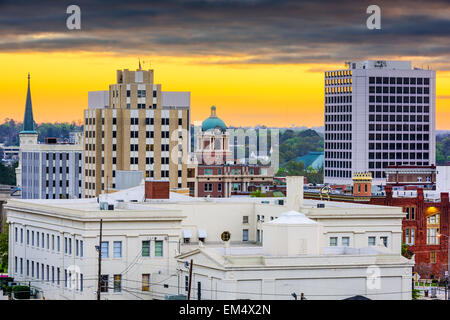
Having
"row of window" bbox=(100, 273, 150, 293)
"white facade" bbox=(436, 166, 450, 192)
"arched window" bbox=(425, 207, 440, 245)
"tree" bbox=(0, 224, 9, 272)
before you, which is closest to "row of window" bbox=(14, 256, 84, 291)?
"row of window" bbox=(100, 273, 150, 293)

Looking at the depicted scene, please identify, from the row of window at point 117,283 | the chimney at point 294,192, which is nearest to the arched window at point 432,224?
the chimney at point 294,192

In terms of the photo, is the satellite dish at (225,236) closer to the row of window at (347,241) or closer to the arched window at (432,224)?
the row of window at (347,241)

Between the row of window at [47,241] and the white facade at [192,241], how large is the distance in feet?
0.33

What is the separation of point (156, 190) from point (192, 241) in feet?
37.8

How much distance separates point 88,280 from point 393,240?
1007 inches

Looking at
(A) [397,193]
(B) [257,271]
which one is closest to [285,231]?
(B) [257,271]

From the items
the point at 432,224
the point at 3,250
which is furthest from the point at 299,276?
the point at 432,224

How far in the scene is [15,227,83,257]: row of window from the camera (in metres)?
85.4

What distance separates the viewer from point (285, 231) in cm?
7338

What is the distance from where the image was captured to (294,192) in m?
94.8

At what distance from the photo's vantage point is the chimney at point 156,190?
10538cm

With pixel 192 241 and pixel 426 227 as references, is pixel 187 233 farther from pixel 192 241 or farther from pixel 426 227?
pixel 426 227

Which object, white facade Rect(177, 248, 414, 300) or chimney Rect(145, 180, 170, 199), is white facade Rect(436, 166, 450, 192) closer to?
chimney Rect(145, 180, 170, 199)
